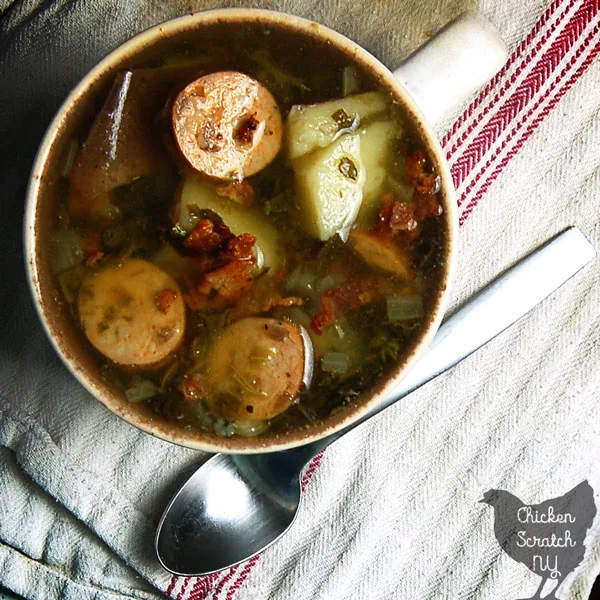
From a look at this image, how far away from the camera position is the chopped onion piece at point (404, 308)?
0.97 m

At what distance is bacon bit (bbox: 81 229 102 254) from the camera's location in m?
0.94

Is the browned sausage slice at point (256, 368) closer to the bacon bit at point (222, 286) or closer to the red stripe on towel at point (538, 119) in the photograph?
the bacon bit at point (222, 286)

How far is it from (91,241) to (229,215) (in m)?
Result: 0.17

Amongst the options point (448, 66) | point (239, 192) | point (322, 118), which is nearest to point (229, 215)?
point (239, 192)

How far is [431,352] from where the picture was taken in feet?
3.86

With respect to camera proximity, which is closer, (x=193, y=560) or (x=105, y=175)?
(x=105, y=175)

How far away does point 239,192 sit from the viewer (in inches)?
37.3

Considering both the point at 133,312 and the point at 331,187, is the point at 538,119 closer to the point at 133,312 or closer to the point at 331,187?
the point at 331,187

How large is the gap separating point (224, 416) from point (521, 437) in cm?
58

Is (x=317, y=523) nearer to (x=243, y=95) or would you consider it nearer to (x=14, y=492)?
(x=14, y=492)

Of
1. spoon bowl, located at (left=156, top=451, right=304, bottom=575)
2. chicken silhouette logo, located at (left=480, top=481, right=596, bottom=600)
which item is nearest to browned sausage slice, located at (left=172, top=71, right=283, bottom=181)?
spoon bowl, located at (left=156, top=451, right=304, bottom=575)

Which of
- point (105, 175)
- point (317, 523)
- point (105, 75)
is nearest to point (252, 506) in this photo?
point (317, 523)

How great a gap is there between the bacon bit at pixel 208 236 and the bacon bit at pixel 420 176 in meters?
0.23

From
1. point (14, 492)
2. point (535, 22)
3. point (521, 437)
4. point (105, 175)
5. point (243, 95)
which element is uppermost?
point (535, 22)
